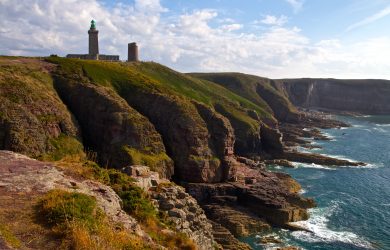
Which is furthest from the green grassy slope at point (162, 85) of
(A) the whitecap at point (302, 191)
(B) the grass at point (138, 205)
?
(B) the grass at point (138, 205)

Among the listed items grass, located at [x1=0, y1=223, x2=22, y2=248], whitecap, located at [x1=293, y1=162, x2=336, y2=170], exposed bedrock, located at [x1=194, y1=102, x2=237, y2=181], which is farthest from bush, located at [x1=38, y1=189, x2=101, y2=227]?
whitecap, located at [x1=293, y1=162, x2=336, y2=170]

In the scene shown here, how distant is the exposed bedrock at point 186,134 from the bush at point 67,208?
49969 millimetres

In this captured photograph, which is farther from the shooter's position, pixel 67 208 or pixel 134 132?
pixel 134 132

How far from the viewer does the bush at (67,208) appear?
15.8 m

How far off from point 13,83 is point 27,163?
4552 centimetres

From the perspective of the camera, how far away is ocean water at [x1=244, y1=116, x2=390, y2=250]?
173 feet

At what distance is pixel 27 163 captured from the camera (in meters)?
22.8

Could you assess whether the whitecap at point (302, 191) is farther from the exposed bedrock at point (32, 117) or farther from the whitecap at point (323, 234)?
the exposed bedrock at point (32, 117)

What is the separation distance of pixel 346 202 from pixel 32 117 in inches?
2163

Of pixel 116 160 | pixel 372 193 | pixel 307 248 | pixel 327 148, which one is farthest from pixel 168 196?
pixel 327 148

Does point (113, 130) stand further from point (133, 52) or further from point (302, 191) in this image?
point (133, 52)

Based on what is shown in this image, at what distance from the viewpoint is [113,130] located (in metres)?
66.2

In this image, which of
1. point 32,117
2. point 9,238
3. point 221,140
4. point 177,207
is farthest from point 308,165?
point 9,238

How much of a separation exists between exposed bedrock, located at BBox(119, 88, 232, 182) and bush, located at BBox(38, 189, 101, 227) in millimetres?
49969
